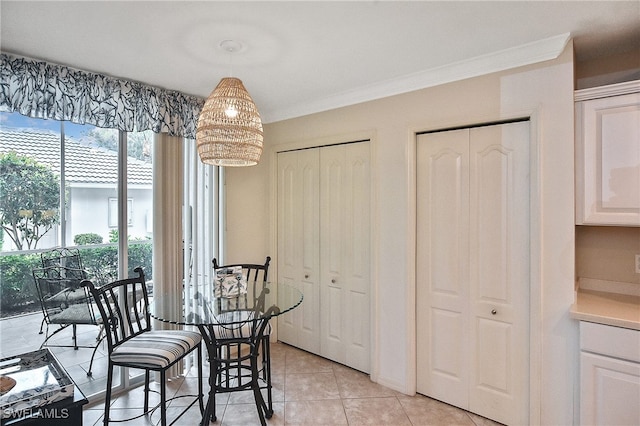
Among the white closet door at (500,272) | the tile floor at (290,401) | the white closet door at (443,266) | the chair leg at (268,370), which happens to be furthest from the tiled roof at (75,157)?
the white closet door at (500,272)

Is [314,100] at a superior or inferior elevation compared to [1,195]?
superior

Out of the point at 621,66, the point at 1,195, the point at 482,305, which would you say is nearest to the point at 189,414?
the point at 1,195

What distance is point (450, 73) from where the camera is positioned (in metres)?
2.49

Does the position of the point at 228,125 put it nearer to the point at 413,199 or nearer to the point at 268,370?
the point at 413,199

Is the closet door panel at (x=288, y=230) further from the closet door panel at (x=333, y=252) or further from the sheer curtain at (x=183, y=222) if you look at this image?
the sheer curtain at (x=183, y=222)

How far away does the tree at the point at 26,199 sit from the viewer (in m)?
2.30

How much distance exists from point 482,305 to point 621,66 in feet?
5.93

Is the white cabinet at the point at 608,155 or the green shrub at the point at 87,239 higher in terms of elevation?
the white cabinet at the point at 608,155

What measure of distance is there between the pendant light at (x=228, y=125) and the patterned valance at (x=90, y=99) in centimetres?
109

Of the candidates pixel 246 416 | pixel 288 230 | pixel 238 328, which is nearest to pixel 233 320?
pixel 238 328

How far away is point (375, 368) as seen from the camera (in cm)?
295

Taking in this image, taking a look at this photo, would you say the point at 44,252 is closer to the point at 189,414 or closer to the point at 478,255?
the point at 189,414

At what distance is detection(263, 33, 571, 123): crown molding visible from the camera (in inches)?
83.0

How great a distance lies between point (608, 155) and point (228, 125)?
2.14 m
